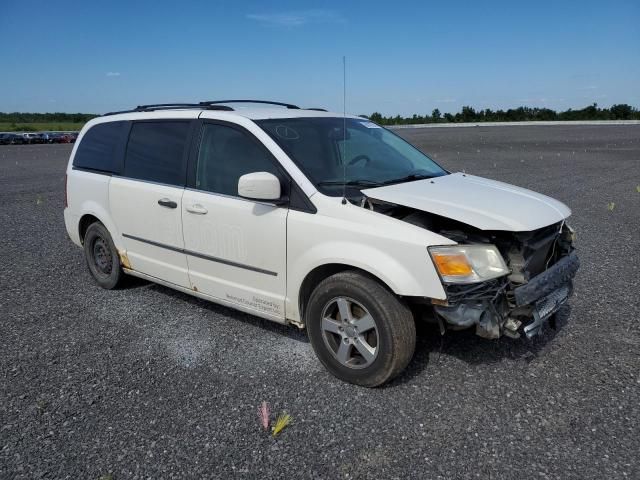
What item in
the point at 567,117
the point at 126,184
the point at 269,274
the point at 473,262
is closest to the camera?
the point at 473,262

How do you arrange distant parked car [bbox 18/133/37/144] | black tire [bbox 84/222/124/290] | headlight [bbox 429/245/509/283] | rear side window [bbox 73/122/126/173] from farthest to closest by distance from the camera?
distant parked car [bbox 18/133/37/144] → black tire [bbox 84/222/124/290] → rear side window [bbox 73/122/126/173] → headlight [bbox 429/245/509/283]

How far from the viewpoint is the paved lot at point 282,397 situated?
2.69 m

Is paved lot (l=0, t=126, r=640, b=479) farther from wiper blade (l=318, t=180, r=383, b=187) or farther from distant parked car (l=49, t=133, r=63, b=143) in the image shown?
distant parked car (l=49, t=133, r=63, b=143)

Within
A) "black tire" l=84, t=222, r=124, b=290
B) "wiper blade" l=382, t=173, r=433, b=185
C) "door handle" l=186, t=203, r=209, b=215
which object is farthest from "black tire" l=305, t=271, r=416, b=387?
"black tire" l=84, t=222, r=124, b=290

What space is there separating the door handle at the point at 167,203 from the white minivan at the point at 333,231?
20 millimetres

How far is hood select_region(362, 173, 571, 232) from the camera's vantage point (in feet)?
10.2

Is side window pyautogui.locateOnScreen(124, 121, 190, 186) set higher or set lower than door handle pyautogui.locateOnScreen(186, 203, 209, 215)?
higher

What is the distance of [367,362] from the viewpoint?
10.8 feet

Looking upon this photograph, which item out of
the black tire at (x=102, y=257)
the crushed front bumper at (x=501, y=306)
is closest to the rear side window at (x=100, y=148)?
the black tire at (x=102, y=257)

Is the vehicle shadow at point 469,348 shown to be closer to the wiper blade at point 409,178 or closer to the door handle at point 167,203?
the wiper blade at point 409,178

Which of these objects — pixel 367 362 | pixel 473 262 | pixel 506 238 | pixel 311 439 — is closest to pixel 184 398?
pixel 311 439

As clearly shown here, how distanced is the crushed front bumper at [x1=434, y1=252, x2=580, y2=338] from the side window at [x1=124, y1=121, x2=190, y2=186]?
2.39m

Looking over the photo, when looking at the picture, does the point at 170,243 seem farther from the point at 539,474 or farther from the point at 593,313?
the point at 593,313

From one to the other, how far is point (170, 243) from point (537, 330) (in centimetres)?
288
